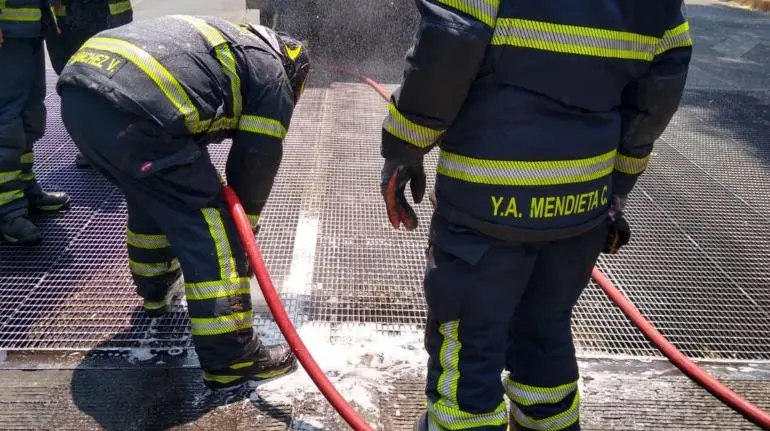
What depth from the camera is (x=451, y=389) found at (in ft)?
5.65

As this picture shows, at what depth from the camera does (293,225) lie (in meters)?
3.45

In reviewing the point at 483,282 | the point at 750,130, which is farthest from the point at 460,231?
the point at 750,130

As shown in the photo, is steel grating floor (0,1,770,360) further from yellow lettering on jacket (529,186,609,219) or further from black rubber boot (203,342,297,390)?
yellow lettering on jacket (529,186,609,219)

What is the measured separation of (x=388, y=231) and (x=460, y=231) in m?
1.83

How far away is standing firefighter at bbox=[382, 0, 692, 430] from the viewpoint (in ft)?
4.76

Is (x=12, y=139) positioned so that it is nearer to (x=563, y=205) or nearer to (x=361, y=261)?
(x=361, y=261)

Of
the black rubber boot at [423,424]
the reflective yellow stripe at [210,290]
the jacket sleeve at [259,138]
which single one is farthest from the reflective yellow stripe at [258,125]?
the black rubber boot at [423,424]

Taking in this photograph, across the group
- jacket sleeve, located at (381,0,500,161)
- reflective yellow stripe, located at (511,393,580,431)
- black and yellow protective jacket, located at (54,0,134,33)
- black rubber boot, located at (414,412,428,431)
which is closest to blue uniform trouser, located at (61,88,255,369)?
black rubber boot, located at (414,412,428,431)

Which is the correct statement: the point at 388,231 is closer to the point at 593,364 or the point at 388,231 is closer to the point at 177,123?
the point at 593,364

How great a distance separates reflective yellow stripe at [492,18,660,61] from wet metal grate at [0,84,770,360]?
60.6 inches

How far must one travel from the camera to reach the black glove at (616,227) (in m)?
1.91

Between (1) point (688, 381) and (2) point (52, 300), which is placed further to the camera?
(2) point (52, 300)

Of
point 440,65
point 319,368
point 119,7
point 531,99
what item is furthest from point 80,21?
point 531,99

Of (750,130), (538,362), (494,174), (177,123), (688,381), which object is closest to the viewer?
(494,174)
